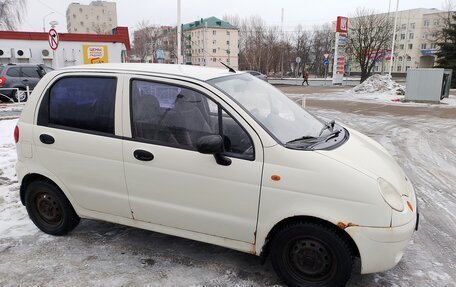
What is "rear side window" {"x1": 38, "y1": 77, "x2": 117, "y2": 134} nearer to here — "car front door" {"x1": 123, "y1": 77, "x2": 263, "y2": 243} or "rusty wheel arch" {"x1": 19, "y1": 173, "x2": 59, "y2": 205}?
"car front door" {"x1": 123, "y1": 77, "x2": 263, "y2": 243}

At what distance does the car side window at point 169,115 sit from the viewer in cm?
335

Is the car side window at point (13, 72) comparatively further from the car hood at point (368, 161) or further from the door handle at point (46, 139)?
the car hood at point (368, 161)

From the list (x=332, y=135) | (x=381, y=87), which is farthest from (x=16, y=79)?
(x=381, y=87)

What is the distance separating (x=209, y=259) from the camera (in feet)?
12.1

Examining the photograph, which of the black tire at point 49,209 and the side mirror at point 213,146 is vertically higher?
the side mirror at point 213,146

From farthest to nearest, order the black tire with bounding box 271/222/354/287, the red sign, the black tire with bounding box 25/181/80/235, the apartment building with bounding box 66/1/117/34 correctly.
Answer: the apartment building with bounding box 66/1/117/34 → the red sign → the black tire with bounding box 25/181/80/235 → the black tire with bounding box 271/222/354/287

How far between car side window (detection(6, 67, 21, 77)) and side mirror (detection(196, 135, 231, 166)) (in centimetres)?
1703

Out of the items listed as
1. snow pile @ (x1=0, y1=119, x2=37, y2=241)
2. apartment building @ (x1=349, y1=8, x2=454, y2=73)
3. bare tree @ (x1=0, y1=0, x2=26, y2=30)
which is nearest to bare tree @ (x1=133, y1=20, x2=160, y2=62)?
bare tree @ (x1=0, y1=0, x2=26, y2=30)

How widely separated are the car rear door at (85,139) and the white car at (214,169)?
0.01 meters

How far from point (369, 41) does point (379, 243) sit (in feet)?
122

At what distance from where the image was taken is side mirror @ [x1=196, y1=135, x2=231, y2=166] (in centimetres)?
304

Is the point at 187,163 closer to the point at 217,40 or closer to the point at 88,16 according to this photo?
the point at 217,40

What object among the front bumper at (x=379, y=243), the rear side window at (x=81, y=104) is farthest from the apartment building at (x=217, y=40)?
the front bumper at (x=379, y=243)

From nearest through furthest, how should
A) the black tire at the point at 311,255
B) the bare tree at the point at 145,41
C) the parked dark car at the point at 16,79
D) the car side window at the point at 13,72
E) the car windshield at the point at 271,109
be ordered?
the black tire at the point at 311,255, the car windshield at the point at 271,109, the parked dark car at the point at 16,79, the car side window at the point at 13,72, the bare tree at the point at 145,41
